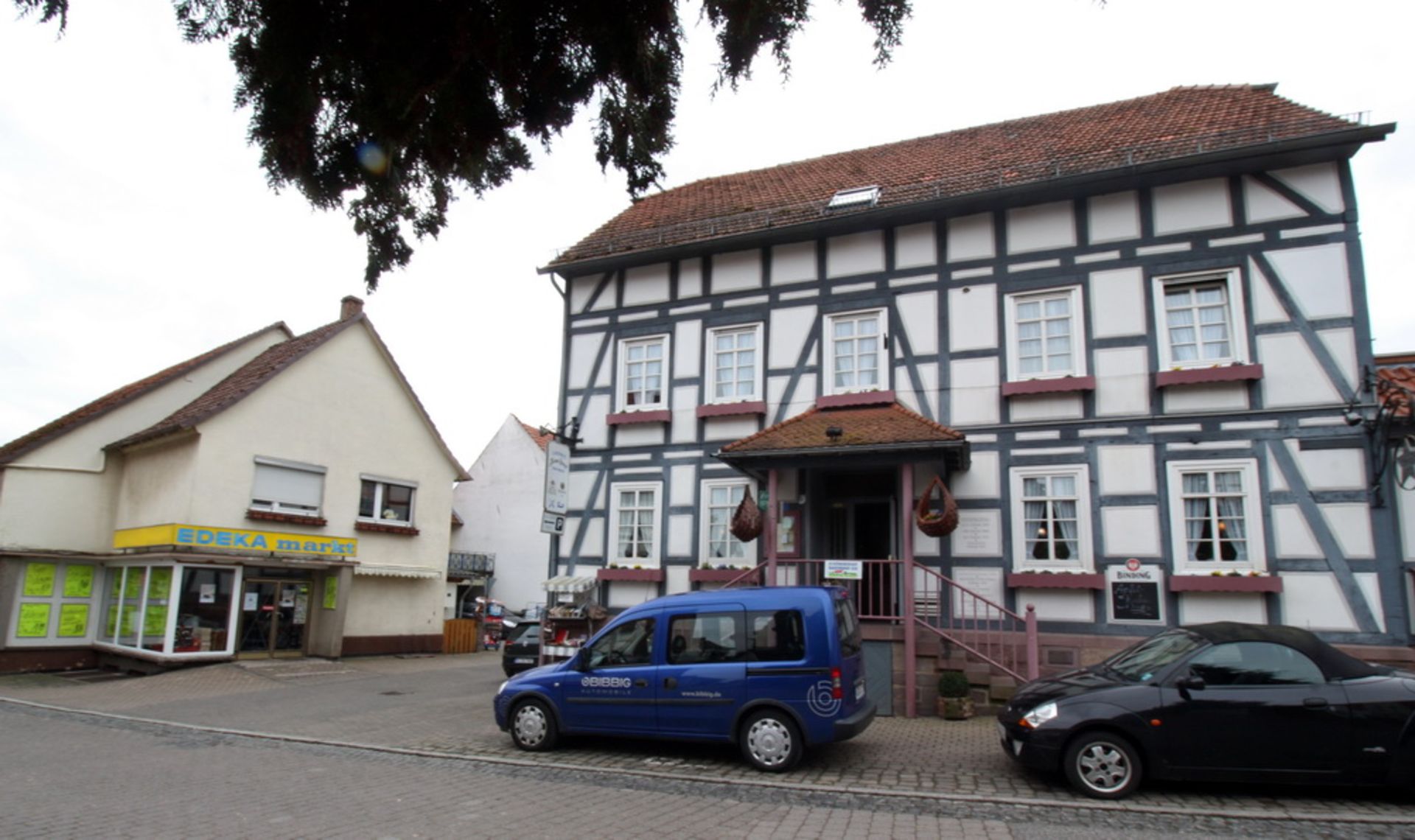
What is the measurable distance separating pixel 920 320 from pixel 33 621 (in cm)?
2104

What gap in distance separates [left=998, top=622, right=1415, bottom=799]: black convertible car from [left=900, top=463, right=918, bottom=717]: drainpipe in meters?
4.19

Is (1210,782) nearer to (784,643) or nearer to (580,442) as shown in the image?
(784,643)

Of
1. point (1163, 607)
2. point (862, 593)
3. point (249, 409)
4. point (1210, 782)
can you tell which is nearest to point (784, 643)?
point (1210, 782)

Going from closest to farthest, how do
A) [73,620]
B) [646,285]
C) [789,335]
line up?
[789,335] → [646,285] → [73,620]

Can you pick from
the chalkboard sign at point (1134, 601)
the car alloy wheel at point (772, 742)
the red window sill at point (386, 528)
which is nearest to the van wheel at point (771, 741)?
the car alloy wheel at point (772, 742)

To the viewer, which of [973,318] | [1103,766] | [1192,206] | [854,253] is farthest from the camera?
[854,253]

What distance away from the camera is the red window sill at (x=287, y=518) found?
2078cm

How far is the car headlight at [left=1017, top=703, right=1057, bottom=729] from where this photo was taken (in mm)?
7961

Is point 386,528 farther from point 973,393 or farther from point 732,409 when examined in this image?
point 973,393

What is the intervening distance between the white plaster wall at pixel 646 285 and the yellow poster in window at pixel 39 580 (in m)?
15.4

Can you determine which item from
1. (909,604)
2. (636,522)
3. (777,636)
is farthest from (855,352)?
(777,636)

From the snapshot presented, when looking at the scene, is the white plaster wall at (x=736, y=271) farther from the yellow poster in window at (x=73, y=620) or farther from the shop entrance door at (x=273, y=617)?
the yellow poster in window at (x=73, y=620)

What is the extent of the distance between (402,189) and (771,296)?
13435 mm

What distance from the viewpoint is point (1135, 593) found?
41.0ft
